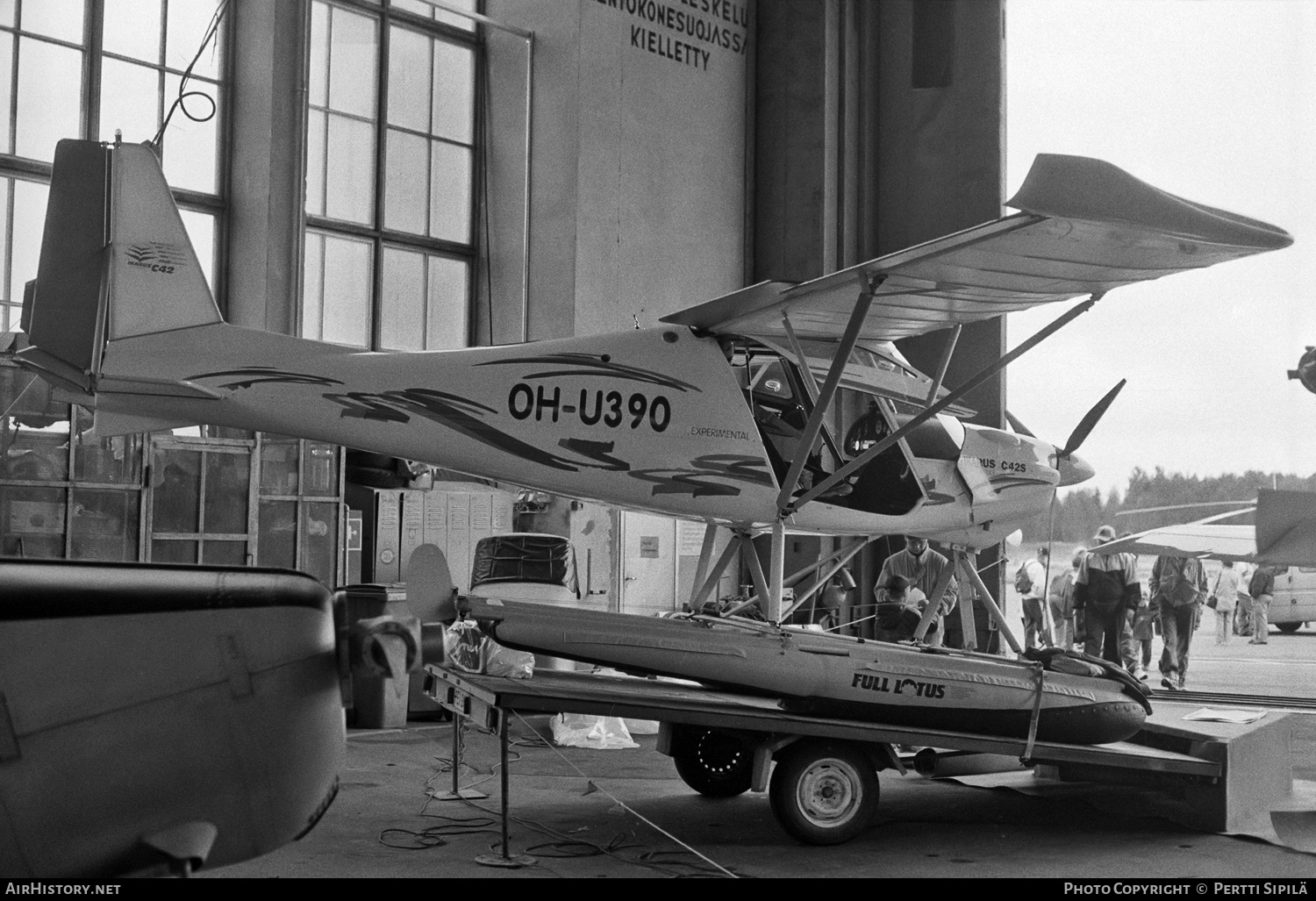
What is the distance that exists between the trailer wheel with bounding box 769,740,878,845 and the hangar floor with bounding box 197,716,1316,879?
101 millimetres

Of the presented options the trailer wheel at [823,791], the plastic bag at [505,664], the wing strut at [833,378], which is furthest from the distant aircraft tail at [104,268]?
the trailer wheel at [823,791]

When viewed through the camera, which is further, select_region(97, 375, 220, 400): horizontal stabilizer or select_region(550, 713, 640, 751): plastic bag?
select_region(550, 713, 640, 751): plastic bag

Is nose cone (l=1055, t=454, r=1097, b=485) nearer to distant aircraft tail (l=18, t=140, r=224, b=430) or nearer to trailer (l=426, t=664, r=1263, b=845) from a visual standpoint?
trailer (l=426, t=664, r=1263, b=845)

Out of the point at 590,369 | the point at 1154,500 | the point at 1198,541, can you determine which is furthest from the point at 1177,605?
the point at 590,369

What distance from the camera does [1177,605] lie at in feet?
41.3

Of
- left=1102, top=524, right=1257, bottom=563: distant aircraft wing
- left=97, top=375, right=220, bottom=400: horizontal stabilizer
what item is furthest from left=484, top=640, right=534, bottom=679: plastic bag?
left=1102, top=524, right=1257, bottom=563: distant aircraft wing

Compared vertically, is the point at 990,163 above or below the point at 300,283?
above

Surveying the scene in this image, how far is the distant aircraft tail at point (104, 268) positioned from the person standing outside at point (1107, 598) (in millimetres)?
9081

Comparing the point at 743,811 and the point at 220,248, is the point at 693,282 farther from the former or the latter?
the point at 743,811

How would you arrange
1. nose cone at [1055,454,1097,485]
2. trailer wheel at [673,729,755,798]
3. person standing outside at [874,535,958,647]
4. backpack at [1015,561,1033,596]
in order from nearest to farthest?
trailer wheel at [673,729,755,798] < nose cone at [1055,454,1097,485] < person standing outside at [874,535,958,647] < backpack at [1015,561,1033,596]

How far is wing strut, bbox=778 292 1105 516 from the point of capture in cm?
714

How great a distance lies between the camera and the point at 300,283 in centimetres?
1256

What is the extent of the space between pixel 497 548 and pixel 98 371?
4.69 meters

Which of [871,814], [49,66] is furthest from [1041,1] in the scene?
[871,814]
